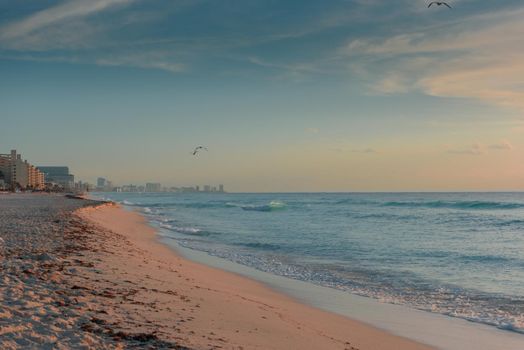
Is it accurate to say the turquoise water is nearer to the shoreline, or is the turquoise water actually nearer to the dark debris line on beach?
the shoreline

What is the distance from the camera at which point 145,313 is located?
746 cm

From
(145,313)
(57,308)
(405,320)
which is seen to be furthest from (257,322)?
(405,320)

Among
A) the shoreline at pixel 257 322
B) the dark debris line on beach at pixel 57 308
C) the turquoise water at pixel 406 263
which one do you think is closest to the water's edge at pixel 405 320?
the shoreline at pixel 257 322

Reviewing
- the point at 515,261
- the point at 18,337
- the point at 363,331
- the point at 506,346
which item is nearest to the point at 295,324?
the point at 363,331

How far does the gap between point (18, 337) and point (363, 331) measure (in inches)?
229

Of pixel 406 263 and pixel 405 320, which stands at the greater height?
pixel 405 320

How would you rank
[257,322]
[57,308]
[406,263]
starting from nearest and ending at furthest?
[57,308] → [257,322] → [406,263]

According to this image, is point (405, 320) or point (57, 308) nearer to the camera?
point (57, 308)

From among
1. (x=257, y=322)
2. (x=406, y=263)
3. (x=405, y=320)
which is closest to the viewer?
(x=257, y=322)

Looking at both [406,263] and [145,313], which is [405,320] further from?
[406,263]

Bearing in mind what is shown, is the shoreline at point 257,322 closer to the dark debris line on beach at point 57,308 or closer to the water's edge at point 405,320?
the water's edge at point 405,320

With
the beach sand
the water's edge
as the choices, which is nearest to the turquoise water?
the water's edge

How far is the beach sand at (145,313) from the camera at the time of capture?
6.12m

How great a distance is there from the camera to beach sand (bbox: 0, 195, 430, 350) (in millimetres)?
6125
